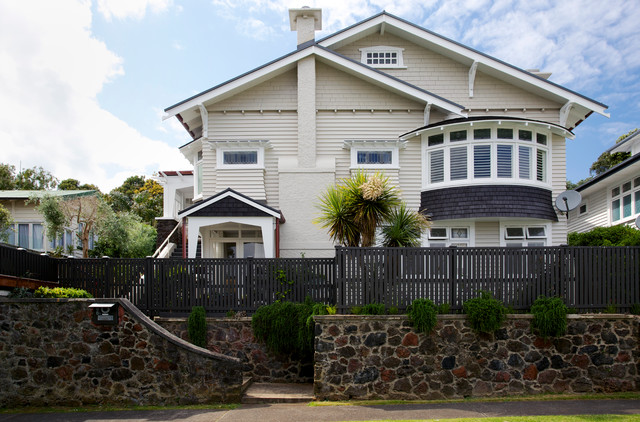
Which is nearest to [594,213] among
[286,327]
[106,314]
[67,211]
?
[286,327]

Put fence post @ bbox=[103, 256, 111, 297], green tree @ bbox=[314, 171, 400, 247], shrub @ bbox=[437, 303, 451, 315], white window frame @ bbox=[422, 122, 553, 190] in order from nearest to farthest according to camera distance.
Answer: shrub @ bbox=[437, 303, 451, 315], green tree @ bbox=[314, 171, 400, 247], fence post @ bbox=[103, 256, 111, 297], white window frame @ bbox=[422, 122, 553, 190]

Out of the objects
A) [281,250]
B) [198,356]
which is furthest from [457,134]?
[198,356]

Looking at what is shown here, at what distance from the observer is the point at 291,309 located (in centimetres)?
1249

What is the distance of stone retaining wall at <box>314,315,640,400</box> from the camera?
1129 centimetres

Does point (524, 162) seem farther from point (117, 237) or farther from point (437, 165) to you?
point (117, 237)

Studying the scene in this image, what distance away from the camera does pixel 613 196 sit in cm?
2189

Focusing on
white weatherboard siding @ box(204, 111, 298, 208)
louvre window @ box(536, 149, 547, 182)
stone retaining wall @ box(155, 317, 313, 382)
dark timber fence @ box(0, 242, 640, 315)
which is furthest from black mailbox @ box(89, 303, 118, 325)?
louvre window @ box(536, 149, 547, 182)

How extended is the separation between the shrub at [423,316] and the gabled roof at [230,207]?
241 inches

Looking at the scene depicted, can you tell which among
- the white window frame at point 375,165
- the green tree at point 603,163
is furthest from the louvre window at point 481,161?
the green tree at point 603,163

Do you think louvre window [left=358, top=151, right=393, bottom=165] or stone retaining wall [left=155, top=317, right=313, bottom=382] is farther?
louvre window [left=358, top=151, right=393, bottom=165]

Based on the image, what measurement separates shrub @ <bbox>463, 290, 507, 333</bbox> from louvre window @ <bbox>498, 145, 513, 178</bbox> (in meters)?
6.74

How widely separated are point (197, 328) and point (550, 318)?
25.7 feet

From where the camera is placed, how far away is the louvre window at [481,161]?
17078 mm

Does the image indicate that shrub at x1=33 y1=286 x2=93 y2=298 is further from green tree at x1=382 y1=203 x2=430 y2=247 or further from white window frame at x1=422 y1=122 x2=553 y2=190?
Answer: white window frame at x1=422 y1=122 x2=553 y2=190
